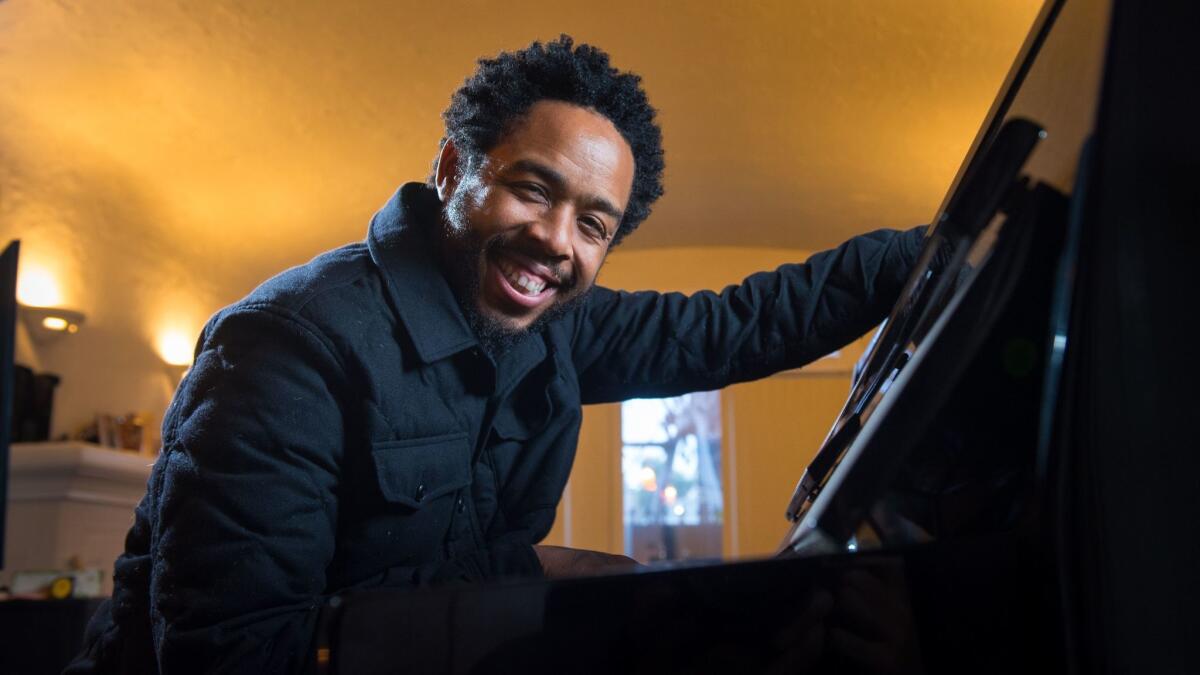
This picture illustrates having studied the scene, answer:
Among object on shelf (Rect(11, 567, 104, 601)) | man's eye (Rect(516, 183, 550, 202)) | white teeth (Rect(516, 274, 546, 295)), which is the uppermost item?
man's eye (Rect(516, 183, 550, 202))

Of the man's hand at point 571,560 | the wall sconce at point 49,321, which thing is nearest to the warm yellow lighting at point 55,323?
the wall sconce at point 49,321

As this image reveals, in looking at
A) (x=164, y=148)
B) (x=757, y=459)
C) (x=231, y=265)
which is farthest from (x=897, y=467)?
(x=757, y=459)

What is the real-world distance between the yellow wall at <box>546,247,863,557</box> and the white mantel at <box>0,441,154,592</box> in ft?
5.66

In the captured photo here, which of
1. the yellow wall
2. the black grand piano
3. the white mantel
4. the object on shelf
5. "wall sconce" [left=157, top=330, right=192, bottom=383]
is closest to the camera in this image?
the black grand piano

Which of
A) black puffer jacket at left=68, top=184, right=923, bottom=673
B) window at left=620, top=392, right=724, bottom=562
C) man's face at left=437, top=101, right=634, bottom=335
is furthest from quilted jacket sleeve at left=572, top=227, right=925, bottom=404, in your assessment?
window at left=620, top=392, right=724, bottom=562

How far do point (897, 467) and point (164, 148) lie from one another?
2.47 meters

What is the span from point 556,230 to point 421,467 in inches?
9.8

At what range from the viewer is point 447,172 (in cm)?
100

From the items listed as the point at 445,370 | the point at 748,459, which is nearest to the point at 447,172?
the point at 445,370

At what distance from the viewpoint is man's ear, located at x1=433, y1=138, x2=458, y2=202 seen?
0.98 meters

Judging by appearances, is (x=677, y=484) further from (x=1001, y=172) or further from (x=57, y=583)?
(x=1001, y=172)

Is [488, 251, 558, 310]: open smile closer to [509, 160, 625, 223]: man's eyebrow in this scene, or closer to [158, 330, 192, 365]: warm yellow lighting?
[509, 160, 625, 223]: man's eyebrow

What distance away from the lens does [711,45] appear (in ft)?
5.35

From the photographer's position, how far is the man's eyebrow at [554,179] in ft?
2.83
